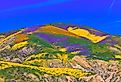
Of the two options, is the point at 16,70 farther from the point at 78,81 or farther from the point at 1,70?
the point at 78,81

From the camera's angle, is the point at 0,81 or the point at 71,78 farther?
the point at 71,78

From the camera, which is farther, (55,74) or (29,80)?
(55,74)

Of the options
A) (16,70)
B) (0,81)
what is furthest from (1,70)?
(0,81)

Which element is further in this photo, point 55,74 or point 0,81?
point 55,74

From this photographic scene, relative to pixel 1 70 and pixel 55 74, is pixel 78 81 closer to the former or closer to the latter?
pixel 55 74

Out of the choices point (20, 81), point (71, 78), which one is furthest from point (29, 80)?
point (71, 78)

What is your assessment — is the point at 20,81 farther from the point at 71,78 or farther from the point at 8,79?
the point at 71,78

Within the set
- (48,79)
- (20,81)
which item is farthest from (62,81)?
(20,81)
